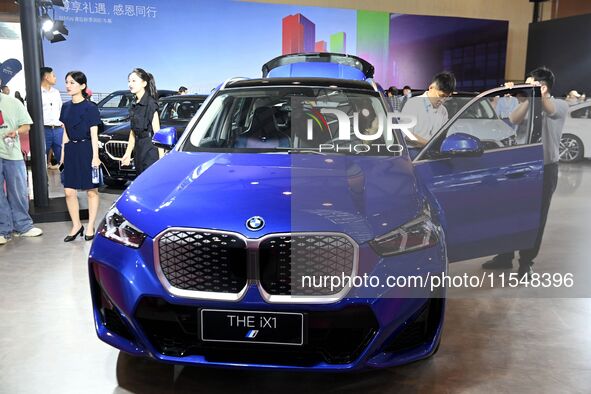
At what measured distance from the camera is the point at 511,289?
3566mm

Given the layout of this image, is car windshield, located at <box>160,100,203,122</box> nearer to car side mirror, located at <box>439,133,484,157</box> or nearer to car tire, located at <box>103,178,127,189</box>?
car tire, located at <box>103,178,127,189</box>

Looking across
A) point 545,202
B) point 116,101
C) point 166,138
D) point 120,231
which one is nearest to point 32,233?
point 166,138

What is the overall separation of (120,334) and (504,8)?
17276mm

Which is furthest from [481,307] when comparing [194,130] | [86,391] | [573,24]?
[573,24]

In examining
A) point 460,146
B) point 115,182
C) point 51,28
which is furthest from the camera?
point 51,28

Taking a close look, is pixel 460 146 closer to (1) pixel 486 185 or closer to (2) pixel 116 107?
(1) pixel 486 185

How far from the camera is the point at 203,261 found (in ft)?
6.27

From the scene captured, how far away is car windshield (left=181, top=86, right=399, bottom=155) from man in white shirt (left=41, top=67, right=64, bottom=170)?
4.61 m

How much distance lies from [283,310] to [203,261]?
1.07ft

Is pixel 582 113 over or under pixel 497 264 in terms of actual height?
over

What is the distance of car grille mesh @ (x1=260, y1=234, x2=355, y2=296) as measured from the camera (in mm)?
1880

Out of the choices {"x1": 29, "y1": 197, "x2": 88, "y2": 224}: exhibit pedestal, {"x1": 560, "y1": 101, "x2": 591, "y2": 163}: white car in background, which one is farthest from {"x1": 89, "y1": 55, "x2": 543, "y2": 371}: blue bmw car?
{"x1": 560, "y1": 101, "x2": 591, "y2": 163}: white car in background

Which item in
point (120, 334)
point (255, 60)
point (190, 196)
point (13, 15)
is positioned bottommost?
point (120, 334)

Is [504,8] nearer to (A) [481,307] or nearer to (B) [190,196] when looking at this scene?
(A) [481,307]
